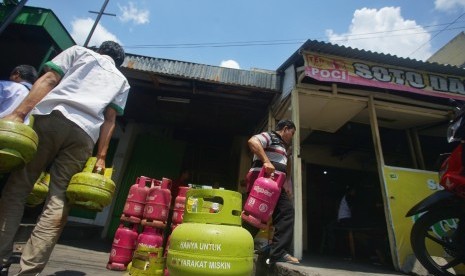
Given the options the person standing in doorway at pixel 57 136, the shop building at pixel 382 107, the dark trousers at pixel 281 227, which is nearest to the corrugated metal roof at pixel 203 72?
the shop building at pixel 382 107

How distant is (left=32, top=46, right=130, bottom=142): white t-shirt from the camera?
7.14ft

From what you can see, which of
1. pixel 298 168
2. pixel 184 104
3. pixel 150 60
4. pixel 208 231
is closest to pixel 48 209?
pixel 208 231

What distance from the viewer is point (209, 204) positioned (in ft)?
8.09

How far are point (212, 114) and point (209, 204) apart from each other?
4.91m

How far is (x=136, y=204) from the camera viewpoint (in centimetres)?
427

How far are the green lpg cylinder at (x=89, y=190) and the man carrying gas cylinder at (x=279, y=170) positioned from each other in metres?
1.58

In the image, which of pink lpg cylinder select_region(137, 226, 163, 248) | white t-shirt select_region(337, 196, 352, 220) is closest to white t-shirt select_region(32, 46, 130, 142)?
pink lpg cylinder select_region(137, 226, 163, 248)

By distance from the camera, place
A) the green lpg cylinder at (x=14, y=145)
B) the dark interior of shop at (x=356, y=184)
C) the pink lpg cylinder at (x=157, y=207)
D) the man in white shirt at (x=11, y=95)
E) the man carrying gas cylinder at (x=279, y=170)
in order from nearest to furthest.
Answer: the green lpg cylinder at (x=14, y=145) < the man in white shirt at (x=11, y=95) < the man carrying gas cylinder at (x=279, y=170) < the pink lpg cylinder at (x=157, y=207) < the dark interior of shop at (x=356, y=184)

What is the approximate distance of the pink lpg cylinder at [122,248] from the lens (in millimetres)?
3828

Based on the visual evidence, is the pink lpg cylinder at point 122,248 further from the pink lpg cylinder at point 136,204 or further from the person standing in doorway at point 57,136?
the person standing in doorway at point 57,136

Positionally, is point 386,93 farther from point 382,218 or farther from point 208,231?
point 208,231

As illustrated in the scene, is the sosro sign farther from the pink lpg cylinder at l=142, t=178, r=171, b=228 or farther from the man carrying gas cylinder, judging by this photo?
the pink lpg cylinder at l=142, t=178, r=171, b=228

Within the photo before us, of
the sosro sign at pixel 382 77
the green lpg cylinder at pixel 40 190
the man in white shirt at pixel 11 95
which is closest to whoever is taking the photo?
the man in white shirt at pixel 11 95

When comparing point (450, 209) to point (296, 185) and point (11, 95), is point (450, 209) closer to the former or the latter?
point (296, 185)
